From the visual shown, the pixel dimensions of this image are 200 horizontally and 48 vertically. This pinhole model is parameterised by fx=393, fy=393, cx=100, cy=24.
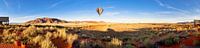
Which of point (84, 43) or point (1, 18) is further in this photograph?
point (1, 18)

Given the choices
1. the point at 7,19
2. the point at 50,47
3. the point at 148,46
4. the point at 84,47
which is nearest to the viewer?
the point at 50,47

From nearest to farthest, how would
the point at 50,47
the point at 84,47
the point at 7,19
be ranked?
the point at 50,47
the point at 84,47
the point at 7,19

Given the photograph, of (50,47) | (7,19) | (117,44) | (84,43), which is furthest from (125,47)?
(7,19)

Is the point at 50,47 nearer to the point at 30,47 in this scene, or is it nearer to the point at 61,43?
the point at 30,47

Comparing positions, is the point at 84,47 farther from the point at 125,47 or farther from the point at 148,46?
the point at 148,46

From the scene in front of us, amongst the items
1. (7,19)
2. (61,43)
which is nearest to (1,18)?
(7,19)

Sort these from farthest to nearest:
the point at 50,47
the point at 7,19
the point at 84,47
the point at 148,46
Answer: the point at 7,19, the point at 148,46, the point at 84,47, the point at 50,47

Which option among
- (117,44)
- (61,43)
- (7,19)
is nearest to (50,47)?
(61,43)

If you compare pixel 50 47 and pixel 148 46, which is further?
pixel 148 46
